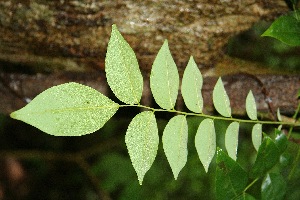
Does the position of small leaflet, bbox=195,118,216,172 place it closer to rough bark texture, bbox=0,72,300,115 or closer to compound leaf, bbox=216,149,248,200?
compound leaf, bbox=216,149,248,200

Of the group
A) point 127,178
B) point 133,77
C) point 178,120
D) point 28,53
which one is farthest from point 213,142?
point 127,178

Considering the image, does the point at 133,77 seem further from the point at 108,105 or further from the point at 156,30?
the point at 156,30

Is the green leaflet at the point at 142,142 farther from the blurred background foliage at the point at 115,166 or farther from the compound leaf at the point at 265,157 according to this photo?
the blurred background foliage at the point at 115,166

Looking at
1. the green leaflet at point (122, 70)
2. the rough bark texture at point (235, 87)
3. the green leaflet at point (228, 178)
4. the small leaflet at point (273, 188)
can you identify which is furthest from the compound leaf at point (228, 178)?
the rough bark texture at point (235, 87)

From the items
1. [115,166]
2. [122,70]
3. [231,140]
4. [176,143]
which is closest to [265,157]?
[231,140]

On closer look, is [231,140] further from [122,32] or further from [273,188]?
[122,32]

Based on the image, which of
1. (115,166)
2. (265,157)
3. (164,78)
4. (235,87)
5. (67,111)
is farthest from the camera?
(115,166)

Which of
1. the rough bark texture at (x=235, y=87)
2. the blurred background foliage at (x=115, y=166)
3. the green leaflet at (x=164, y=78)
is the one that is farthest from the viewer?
the blurred background foliage at (x=115, y=166)

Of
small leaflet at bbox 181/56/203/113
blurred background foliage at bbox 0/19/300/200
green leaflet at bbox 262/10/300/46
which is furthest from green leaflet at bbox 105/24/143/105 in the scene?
blurred background foliage at bbox 0/19/300/200
